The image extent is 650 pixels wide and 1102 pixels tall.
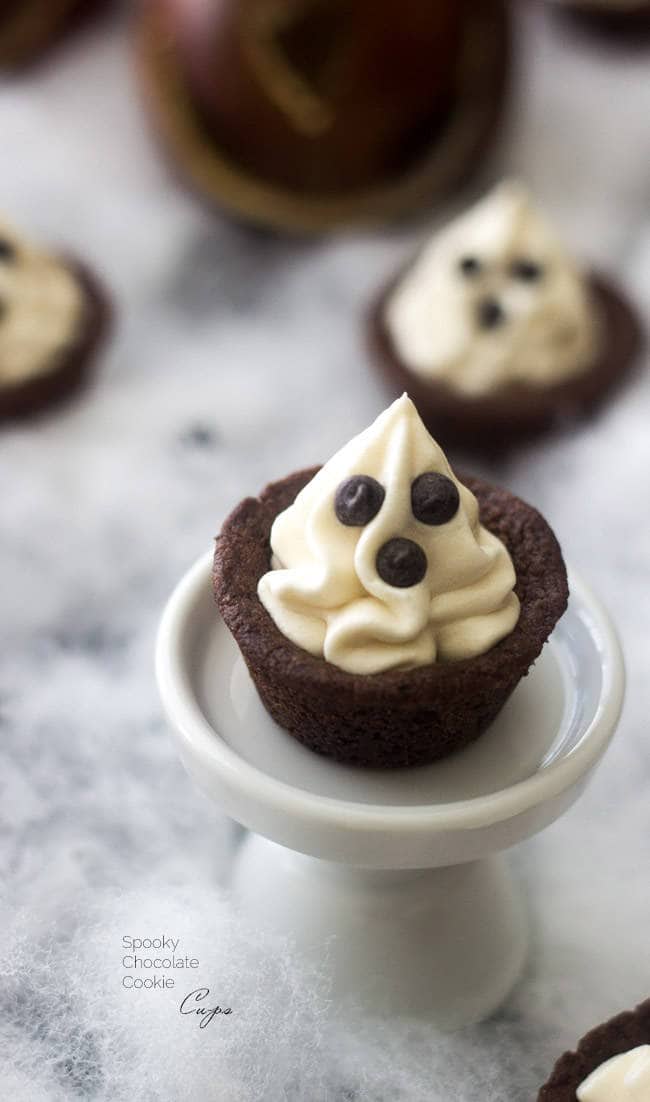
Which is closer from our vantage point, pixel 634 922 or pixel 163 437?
pixel 634 922

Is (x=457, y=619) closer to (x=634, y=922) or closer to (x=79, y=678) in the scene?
(x=634, y=922)

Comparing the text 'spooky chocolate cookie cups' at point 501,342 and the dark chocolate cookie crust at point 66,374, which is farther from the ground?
the dark chocolate cookie crust at point 66,374

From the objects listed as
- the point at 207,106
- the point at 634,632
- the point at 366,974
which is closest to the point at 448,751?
the point at 366,974

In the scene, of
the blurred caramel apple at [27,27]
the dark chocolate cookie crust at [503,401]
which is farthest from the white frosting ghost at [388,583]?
the blurred caramel apple at [27,27]

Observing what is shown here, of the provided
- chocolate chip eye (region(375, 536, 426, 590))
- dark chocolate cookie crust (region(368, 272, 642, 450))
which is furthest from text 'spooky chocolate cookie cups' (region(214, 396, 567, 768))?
dark chocolate cookie crust (region(368, 272, 642, 450))

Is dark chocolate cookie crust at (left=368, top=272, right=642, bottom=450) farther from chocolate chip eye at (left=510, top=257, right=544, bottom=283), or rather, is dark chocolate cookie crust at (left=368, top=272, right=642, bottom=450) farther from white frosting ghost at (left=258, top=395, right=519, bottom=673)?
white frosting ghost at (left=258, top=395, right=519, bottom=673)

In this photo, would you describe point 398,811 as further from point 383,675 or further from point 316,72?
point 316,72

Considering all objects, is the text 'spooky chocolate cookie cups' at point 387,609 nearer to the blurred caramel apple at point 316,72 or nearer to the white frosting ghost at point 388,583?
the white frosting ghost at point 388,583
